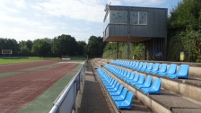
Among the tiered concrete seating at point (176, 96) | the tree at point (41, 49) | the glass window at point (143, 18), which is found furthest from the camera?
the tree at point (41, 49)

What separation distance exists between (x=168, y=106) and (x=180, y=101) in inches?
31.2

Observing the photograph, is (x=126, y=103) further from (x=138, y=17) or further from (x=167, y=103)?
(x=138, y=17)

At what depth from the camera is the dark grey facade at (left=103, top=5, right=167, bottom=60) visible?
23.9 meters

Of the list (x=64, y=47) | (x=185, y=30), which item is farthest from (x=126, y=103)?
(x=64, y=47)

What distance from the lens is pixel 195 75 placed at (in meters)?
7.52

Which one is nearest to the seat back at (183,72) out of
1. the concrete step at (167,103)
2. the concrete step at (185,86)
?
the concrete step at (185,86)

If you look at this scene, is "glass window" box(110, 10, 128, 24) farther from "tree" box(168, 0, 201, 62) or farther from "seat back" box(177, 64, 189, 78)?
"seat back" box(177, 64, 189, 78)

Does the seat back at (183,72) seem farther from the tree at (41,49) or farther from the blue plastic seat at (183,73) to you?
the tree at (41,49)

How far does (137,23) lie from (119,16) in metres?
2.01

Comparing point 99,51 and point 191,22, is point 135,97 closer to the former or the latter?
point 191,22

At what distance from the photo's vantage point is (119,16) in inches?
946

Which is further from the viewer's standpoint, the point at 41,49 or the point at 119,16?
the point at 41,49

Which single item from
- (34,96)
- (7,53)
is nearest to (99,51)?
(7,53)

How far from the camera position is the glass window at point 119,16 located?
23.8 m
